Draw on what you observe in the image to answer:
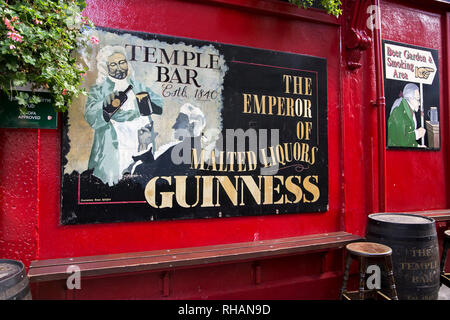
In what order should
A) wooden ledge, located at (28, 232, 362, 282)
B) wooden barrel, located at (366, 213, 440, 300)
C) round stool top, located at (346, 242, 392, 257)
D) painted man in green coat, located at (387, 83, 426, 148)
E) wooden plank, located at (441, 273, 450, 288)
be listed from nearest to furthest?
wooden ledge, located at (28, 232, 362, 282), round stool top, located at (346, 242, 392, 257), wooden barrel, located at (366, 213, 440, 300), wooden plank, located at (441, 273, 450, 288), painted man in green coat, located at (387, 83, 426, 148)

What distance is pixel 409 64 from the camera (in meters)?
3.85

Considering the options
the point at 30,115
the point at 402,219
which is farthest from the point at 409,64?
the point at 30,115

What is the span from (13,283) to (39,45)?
145cm

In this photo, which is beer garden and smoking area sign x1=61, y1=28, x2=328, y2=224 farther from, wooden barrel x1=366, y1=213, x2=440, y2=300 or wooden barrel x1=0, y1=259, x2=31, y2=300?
wooden barrel x1=366, y1=213, x2=440, y2=300

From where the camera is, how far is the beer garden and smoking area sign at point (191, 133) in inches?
98.9

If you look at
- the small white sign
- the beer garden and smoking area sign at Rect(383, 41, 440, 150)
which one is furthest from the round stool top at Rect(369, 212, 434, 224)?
the small white sign

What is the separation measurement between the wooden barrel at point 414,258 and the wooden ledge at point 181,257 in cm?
44

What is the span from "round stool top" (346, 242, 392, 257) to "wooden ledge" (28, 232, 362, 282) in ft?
1.10

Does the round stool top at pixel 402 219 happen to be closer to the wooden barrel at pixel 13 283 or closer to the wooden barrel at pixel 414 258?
the wooden barrel at pixel 414 258

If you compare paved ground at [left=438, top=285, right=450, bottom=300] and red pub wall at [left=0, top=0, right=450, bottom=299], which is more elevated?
red pub wall at [left=0, top=0, right=450, bottom=299]

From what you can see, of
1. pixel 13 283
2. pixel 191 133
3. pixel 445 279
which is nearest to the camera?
pixel 13 283

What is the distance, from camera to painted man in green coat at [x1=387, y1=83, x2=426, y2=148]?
369cm

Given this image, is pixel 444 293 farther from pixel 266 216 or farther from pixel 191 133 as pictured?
pixel 191 133

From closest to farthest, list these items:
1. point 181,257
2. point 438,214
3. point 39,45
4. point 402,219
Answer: point 39,45 < point 181,257 < point 402,219 < point 438,214
